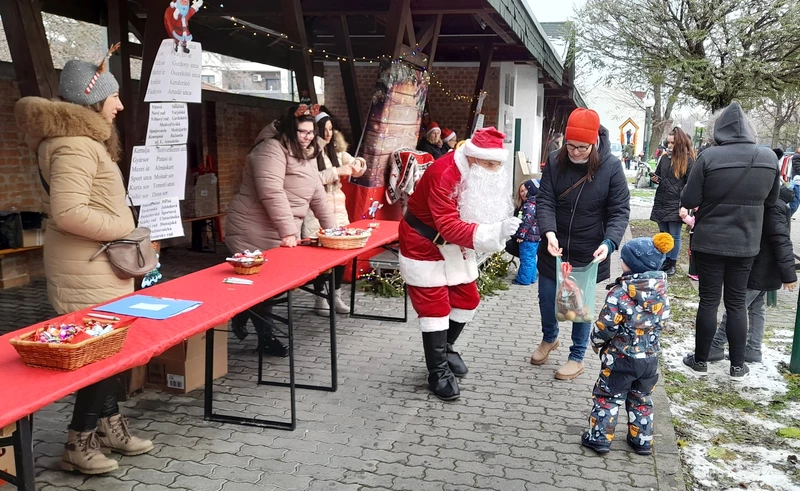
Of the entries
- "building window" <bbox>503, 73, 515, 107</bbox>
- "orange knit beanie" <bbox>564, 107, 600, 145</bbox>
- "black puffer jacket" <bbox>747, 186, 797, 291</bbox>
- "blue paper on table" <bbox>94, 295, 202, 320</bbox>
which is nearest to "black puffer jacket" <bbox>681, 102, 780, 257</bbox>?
"black puffer jacket" <bbox>747, 186, 797, 291</bbox>

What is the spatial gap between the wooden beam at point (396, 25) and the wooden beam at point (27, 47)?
3.84m

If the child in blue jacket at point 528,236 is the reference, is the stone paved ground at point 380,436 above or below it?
below

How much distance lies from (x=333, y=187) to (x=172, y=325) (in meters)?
3.69

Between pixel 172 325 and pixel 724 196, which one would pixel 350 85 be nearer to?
pixel 724 196

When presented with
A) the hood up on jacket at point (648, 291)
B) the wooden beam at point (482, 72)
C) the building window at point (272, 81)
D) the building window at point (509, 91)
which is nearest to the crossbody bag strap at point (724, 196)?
the hood up on jacket at point (648, 291)

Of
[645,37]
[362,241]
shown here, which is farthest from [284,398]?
[645,37]

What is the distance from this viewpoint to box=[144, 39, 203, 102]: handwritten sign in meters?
4.63

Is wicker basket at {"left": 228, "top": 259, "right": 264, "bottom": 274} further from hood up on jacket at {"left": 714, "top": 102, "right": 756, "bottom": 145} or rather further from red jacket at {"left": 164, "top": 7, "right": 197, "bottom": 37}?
hood up on jacket at {"left": 714, "top": 102, "right": 756, "bottom": 145}

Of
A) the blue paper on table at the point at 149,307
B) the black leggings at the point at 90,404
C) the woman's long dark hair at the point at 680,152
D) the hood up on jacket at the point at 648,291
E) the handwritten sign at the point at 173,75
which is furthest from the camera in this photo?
the woman's long dark hair at the point at 680,152

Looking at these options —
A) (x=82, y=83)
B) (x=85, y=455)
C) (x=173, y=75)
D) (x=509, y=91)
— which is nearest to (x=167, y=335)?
(x=85, y=455)

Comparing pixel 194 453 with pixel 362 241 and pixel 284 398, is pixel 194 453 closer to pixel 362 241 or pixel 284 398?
pixel 284 398

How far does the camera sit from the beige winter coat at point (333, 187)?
19.5ft

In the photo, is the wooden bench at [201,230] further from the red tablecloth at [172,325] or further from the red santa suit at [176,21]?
the red tablecloth at [172,325]

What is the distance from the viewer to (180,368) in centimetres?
432
